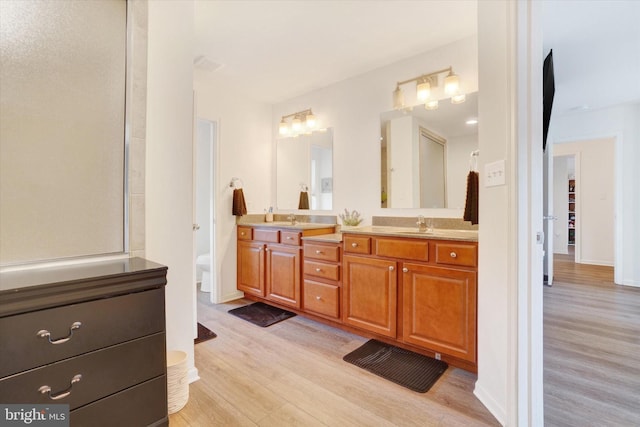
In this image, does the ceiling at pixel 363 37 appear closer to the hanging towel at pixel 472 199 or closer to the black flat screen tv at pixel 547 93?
the black flat screen tv at pixel 547 93

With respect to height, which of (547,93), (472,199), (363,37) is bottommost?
(472,199)

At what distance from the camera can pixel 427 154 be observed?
2727 millimetres

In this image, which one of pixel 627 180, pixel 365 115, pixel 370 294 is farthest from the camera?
pixel 627 180

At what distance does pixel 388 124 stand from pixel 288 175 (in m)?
1.47

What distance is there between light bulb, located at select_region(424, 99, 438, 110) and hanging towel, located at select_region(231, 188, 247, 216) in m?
2.22

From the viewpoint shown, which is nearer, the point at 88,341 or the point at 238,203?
the point at 88,341

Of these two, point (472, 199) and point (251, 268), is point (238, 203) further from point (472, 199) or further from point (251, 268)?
point (472, 199)

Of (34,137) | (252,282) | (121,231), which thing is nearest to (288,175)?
(252,282)

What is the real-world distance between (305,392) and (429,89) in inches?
101

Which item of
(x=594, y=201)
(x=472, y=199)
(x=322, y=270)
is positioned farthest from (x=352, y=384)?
(x=594, y=201)

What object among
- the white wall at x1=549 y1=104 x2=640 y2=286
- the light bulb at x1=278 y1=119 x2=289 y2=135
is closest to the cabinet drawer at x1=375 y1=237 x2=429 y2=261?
the light bulb at x1=278 y1=119 x2=289 y2=135

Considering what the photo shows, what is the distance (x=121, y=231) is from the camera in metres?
1.59

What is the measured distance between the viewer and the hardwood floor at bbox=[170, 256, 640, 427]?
1521 millimetres

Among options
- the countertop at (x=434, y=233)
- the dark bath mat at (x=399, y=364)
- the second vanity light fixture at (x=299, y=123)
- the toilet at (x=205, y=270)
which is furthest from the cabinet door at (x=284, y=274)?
the second vanity light fixture at (x=299, y=123)
